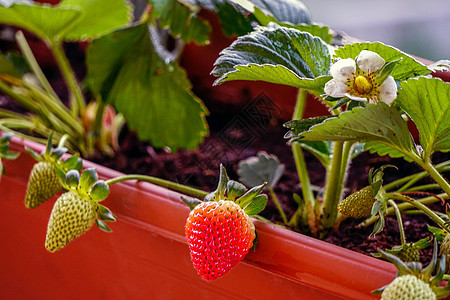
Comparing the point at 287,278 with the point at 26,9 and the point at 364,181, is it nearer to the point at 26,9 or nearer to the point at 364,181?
the point at 364,181

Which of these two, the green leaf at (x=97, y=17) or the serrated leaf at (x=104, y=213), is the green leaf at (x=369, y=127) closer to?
the serrated leaf at (x=104, y=213)

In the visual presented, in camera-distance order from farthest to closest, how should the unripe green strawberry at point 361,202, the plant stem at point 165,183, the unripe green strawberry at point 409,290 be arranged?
1. the plant stem at point 165,183
2. the unripe green strawberry at point 361,202
3. the unripe green strawberry at point 409,290

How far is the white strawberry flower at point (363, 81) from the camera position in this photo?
18.5 inches

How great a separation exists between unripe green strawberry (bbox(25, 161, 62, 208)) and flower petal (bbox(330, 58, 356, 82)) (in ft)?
1.12

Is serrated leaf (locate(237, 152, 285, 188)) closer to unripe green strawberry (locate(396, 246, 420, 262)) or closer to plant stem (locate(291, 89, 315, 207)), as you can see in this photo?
plant stem (locate(291, 89, 315, 207))

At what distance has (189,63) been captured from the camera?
1.05m

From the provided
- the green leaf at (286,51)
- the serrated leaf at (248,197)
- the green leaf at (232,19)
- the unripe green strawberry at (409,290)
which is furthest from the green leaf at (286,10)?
the unripe green strawberry at (409,290)

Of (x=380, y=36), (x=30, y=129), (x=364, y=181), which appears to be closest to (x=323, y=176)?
(x=364, y=181)

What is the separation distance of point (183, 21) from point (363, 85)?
0.42 meters

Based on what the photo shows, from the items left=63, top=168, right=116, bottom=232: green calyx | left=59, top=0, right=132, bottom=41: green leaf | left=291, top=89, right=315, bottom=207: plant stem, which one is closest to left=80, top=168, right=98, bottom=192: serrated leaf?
left=63, top=168, right=116, bottom=232: green calyx

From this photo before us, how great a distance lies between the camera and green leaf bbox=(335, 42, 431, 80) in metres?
0.49

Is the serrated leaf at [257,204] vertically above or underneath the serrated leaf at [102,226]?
above

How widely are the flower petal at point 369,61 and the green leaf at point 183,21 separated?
38 cm

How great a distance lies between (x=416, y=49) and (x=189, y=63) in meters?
0.50
